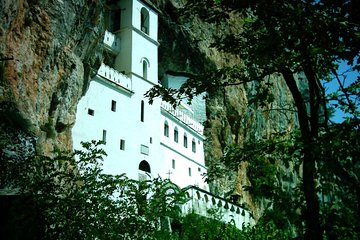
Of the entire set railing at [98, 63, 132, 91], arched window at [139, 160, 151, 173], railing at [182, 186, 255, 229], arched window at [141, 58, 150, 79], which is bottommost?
railing at [182, 186, 255, 229]

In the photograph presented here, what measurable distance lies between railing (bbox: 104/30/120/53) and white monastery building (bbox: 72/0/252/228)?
0.06 meters

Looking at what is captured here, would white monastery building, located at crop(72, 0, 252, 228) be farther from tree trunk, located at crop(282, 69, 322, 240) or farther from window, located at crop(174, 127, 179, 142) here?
tree trunk, located at crop(282, 69, 322, 240)

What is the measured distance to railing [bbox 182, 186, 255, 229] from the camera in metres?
24.4

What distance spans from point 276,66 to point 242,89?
40.4m

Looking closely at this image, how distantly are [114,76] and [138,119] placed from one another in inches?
138

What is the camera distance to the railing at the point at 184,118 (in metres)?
35.9

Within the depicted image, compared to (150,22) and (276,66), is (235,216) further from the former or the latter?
(276,66)

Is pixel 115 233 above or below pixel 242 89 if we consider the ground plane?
below

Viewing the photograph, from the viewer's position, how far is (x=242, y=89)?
46.6 meters

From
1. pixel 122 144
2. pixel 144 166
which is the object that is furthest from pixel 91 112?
pixel 144 166

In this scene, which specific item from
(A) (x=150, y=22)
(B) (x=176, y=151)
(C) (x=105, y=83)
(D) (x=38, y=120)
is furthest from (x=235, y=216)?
(A) (x=150, y=22)

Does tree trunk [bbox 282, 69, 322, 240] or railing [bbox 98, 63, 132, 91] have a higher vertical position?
railing [bbox 98, 63, 132, 91]

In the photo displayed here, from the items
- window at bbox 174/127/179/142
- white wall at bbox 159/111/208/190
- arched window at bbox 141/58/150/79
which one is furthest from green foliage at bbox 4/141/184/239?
window at bbox 174/127/179/142

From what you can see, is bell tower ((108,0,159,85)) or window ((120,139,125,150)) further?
bell tower ((108,0,159,85))
